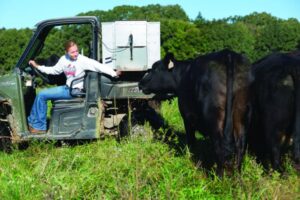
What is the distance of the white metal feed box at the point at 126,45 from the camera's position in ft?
27.8

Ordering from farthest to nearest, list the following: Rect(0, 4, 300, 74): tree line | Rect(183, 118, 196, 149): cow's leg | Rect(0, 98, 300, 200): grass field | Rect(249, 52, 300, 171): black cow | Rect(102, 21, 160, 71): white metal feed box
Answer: Rect(0, 4, 300, 74): tree line → Rect(102, 21, 160, 71): white metal feed box → Rect(183, 118, 196, 149): cow's leg → Rect(249, 52, 300, 171): black cow → Rect(0, 98, 300, 200): grass field

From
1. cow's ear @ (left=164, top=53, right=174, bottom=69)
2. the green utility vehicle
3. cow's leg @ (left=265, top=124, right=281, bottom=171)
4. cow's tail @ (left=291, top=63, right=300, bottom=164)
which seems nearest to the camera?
cow's tail @ (left=291, top=63, right=300, bottom=164)

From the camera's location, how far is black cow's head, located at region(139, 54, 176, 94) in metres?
7.78

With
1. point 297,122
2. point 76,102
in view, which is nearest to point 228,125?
point 297,122

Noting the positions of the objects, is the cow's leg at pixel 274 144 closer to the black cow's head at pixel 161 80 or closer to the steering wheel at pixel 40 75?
the black cow's head at pixel 161 80

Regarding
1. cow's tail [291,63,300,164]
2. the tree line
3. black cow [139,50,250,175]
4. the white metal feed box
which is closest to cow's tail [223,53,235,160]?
black cow [139,50,250,175]

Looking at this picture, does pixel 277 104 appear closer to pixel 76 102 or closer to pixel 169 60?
pixel 169 60

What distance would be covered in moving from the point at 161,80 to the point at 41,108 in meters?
1.94

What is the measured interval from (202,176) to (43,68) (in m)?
3.36

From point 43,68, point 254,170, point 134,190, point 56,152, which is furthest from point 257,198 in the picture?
point 43,68

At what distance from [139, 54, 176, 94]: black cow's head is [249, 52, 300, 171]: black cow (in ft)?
5.53

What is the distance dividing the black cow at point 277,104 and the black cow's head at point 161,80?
66.4 inches

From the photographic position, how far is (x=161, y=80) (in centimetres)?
784

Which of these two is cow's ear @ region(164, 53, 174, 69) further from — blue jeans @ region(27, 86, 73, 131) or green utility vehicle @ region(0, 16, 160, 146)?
blue jeans @ region(27, 86, 73, 131)
